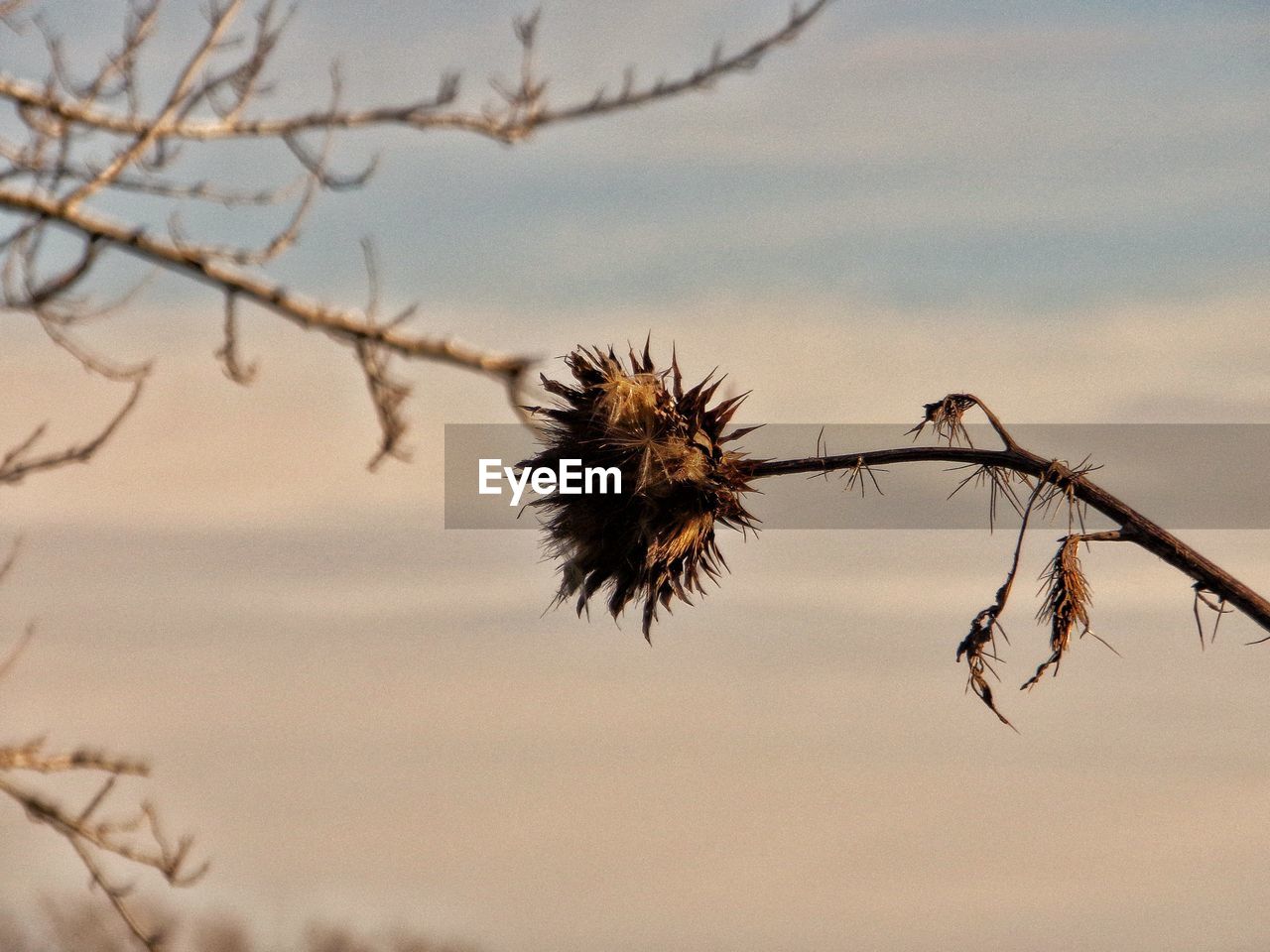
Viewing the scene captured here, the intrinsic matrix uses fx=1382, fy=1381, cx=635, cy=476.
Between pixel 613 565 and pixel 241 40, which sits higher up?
pixel 241 40

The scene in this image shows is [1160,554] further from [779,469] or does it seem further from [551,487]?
[551,487]

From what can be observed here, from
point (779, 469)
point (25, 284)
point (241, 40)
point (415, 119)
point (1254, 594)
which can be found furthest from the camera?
point (779, 469)

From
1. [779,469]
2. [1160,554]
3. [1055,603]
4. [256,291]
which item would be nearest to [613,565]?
[779,469]

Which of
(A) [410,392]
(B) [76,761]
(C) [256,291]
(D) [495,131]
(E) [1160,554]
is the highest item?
(D) [495,131]

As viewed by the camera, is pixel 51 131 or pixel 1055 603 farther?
pixel 1055 603
